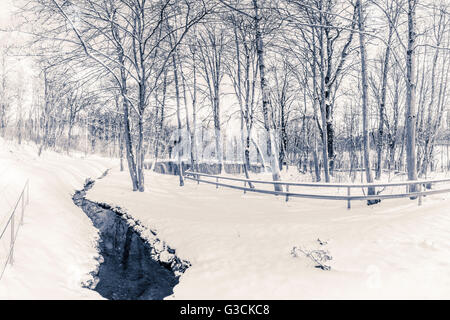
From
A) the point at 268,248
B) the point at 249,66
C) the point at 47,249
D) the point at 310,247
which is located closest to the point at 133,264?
the point at 47,249

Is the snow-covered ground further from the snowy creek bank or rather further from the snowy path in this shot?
the snowy path

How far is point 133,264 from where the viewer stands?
7238 mm

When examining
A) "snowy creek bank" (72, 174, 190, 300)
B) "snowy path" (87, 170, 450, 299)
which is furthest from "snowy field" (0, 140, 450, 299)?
"snowy creek bank" (72, 174, 190, 300)

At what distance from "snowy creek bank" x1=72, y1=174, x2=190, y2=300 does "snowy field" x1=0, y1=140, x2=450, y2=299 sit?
0.29m

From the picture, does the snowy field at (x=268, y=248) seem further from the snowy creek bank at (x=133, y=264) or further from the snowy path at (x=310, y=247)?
the snowy creek bank at (x=133, y=264)

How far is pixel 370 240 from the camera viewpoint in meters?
5.97

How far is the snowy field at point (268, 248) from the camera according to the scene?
186 inches

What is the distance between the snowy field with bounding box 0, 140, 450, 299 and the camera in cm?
471

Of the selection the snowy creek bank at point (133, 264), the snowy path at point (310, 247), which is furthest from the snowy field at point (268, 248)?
the snowy creek bank at point (133, 264)

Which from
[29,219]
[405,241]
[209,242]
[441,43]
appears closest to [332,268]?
[405,241]

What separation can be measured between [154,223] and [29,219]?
379 centimetres

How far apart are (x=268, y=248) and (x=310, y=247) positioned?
1.00m

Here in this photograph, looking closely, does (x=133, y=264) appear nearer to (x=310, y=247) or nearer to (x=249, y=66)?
(x=310, y=247)

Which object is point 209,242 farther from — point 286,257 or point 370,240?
point 370,240
